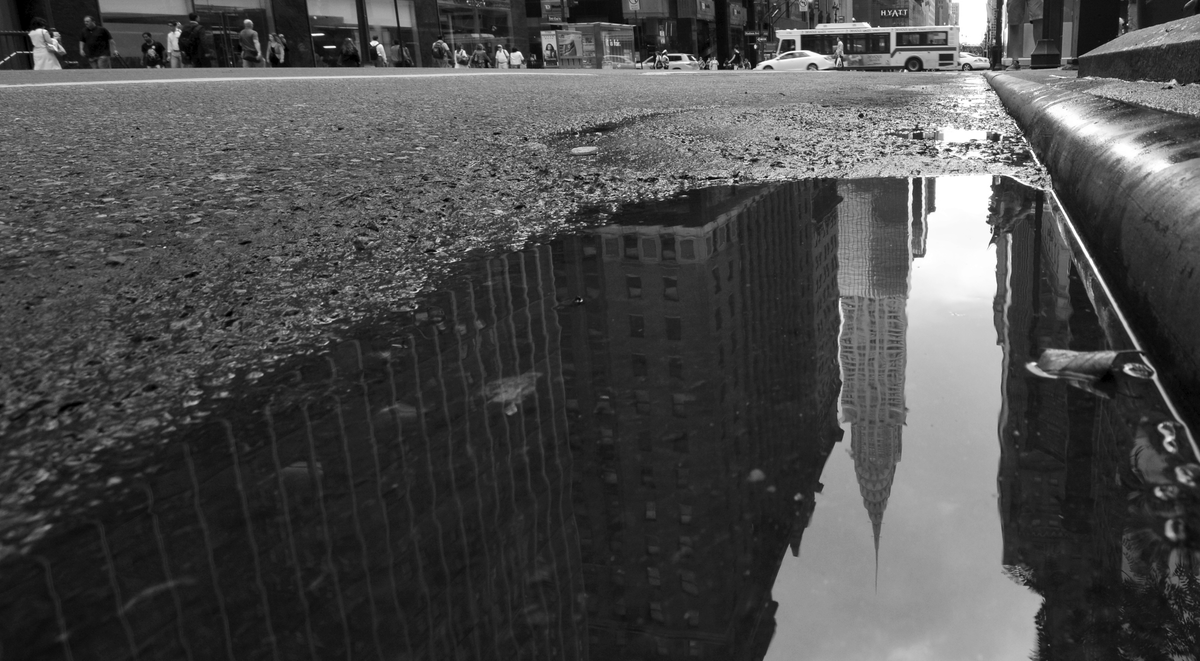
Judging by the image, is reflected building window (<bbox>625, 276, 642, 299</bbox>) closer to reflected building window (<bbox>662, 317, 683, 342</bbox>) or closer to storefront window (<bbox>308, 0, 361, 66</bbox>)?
reflected building window (<bbox>662, 317, 683, 342</bbox>)

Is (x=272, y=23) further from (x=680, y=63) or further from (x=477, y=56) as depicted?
(x=680, y=63)

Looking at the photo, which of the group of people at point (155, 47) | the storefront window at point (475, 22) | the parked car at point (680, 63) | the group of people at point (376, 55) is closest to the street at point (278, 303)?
the group of people at point (155, 47)

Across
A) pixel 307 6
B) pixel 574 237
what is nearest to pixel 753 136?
pixel 574 237

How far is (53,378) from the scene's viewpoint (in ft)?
7.35

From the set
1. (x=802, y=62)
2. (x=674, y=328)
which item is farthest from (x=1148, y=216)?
(x=802, y=62)

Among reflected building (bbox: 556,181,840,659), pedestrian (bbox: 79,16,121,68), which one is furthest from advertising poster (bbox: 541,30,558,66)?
reflected building (bbox: 556,181,840,659)

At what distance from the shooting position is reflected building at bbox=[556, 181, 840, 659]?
4.29 feet

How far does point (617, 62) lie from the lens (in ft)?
159

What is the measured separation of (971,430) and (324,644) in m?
1.25

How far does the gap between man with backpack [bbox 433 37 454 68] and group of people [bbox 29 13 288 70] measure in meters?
8.09

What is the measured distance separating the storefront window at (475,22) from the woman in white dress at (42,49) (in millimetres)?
20174

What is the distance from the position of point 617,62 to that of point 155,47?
26.4 m

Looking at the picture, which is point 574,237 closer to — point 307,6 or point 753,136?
point 753,136

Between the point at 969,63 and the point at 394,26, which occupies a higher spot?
the point at 394,26
